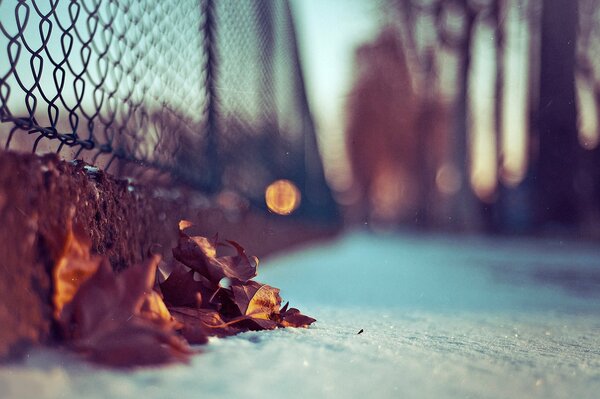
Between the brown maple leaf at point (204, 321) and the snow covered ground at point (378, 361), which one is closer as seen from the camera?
the snow covered ground at point (378, 361)

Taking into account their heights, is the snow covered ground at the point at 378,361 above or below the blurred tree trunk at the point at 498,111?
below

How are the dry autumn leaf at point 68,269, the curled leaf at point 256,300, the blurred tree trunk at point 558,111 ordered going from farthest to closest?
the blurred tree trunk at point 558,111 → the curled leaf at point 256,300 → the dry autumn leaf at point 68,269

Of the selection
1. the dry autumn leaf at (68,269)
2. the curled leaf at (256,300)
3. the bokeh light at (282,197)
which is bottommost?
the curled leaf at (256,300)

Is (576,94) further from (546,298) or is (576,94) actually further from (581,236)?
(546,298)

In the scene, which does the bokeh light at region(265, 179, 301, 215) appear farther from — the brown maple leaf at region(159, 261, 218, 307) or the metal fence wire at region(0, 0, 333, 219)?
the brown maple leaf at region(159, 261, 218, 307)

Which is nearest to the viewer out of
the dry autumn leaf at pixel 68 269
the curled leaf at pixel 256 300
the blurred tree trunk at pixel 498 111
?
the dry autumn leaf at pixel 68 269

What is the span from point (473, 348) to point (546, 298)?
205cm

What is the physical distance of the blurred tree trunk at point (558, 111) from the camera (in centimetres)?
1138

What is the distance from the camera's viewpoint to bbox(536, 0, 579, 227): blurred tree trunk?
448 inches

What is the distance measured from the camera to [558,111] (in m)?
11.4

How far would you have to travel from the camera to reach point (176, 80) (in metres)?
3.01

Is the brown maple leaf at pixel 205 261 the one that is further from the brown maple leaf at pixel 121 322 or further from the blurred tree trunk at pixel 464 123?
the blurred tree trunk at pixel 464 123

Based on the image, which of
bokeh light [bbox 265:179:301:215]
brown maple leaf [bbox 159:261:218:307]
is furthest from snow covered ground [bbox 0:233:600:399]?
bokeh light [bbox 265:179:301:215]

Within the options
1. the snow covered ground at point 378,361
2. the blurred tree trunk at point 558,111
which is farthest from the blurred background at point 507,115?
the snow covered ground at point 378,361
